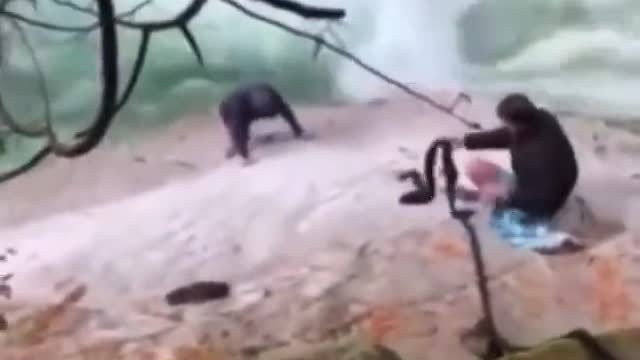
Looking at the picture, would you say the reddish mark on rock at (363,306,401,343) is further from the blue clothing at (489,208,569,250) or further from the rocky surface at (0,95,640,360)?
the blue clothing at (489,208,569,250)

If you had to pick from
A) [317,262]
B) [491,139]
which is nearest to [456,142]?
[491,139]

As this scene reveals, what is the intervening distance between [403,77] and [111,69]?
28cm

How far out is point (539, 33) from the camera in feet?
3.60

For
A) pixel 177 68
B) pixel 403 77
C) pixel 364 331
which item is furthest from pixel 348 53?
pixel 364 331

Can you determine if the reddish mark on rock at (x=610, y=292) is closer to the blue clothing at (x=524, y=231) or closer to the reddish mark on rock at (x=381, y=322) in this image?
the blue clothing at (x=524, y=231)

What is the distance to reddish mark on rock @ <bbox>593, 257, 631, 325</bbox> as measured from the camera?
1.07 meters

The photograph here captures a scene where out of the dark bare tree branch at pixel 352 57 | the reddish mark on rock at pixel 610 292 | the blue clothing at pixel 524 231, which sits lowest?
the reddish mark on rock at pixel 610 292

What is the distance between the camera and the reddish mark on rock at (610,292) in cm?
107

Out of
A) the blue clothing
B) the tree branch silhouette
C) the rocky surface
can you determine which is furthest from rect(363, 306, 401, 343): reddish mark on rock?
the tree branch silhouette

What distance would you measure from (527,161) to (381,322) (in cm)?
21

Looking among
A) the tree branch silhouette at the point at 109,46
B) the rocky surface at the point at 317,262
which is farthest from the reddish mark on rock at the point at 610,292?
the tree branch silhouette at the point at 109,46

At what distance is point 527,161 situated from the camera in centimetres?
108

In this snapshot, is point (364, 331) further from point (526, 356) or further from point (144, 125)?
point (144, 125)

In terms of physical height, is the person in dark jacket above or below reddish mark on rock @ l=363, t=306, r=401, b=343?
above
